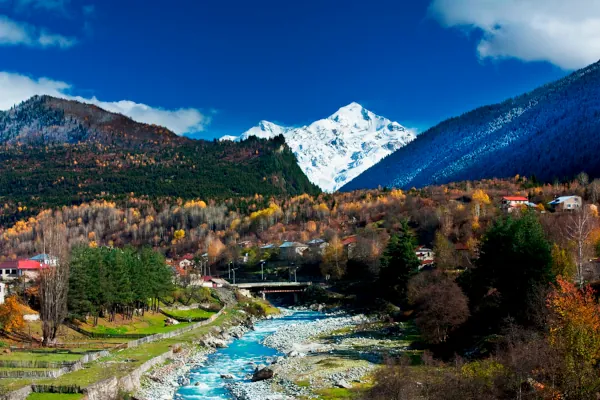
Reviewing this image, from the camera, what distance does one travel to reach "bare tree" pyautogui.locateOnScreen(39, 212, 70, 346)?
48.2m

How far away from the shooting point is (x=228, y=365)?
48.3m

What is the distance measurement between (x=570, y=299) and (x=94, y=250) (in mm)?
56440

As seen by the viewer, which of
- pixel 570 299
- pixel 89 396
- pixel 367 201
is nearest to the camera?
pixel 570 299

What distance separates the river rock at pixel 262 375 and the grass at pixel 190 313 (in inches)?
1448

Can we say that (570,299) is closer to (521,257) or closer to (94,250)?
(521,257)

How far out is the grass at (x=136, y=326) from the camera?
57.9m

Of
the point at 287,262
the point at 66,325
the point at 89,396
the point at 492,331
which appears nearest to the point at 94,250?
the point at 66,325

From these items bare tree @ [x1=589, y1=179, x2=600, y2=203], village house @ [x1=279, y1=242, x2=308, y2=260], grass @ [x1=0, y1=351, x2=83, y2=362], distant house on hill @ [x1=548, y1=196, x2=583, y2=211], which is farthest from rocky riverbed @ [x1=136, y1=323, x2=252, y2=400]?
bare tree @ [x1=589, y1=179, x2=600, y2=203]

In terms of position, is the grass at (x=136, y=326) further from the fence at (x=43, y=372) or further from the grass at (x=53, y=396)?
the grass at (x=53, y=396)

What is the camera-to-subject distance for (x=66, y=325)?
179 feet

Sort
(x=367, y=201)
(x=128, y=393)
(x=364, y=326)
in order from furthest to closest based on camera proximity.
Result: (x=367, y=201) < (x=364, y=326) < (x=128, y=393)

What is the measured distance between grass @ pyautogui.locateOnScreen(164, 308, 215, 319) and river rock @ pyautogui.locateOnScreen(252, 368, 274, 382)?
3677 centimetres

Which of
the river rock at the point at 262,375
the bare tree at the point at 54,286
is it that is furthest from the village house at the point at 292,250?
the river rock at the point at 262,375

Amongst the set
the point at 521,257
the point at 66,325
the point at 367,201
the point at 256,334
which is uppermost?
the point at 367,201
